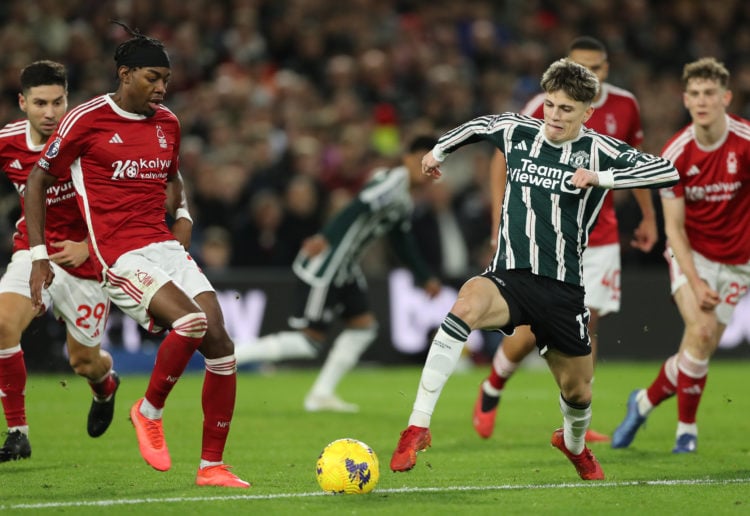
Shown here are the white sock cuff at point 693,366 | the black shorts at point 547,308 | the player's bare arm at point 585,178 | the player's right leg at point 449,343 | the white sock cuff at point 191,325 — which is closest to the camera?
the player's right leg at point 449,343

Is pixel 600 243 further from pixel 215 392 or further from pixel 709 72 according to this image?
pixel 215 392

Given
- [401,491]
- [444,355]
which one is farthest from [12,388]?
[444,355]

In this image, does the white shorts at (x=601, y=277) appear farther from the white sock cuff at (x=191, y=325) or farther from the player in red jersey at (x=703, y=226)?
the white sock cuff at (x=191, y=325)

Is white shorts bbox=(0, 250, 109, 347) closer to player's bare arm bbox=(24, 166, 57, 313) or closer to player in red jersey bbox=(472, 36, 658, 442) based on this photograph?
player's bare arm bbox=(24, 166, 57, 313)

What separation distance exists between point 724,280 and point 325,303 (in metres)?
4.24

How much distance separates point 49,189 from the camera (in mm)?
8234

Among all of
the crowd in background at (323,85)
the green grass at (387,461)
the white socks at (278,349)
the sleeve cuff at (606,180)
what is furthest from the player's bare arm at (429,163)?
the crowd in background at (323,85)

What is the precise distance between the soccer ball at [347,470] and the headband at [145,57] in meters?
2.46

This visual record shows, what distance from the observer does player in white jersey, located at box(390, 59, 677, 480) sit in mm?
7102

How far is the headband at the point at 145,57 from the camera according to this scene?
7348mm

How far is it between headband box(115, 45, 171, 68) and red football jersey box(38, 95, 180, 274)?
1.02 ft

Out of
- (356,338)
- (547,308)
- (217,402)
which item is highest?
(547,308)

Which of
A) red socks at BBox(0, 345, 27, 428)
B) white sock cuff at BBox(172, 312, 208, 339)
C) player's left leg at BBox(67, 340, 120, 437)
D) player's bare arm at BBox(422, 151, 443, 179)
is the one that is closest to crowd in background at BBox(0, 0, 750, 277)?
player's left leg at BBox(67, 340, 120, 437)

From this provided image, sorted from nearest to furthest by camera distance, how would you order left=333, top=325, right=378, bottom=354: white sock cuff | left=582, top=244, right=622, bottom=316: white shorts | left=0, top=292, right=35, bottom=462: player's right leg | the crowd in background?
1. left=0, top=292, right=35, bottom=462: player's right leg
2. left=582, top=244, right=622, bottom=316: white shorts
3. left=333, top=325, right=378, bottom=354: white sock cuff
4. the crowd in background
